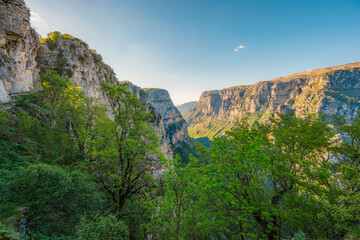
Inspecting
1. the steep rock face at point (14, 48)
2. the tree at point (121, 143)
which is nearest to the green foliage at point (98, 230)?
the tree at point (121, 143)

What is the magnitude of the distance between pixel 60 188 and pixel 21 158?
581 cm

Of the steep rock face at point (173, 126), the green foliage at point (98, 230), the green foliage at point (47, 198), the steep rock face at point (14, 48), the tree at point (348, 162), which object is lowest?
the steep rock face at point (173, 126)

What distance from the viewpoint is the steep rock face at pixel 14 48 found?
20828mm

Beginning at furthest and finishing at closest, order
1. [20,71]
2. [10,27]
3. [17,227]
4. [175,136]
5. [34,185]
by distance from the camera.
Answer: [175,136] → [20,71] → [10,27] → [34,185] → [17,227]

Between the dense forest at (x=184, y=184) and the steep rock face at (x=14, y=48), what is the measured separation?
10.2 m

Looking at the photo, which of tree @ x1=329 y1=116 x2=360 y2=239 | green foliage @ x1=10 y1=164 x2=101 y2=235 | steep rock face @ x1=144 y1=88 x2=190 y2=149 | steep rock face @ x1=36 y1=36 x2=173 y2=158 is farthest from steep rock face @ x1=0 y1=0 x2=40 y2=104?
steep rock face @ x1=144 y1=88 x2=190 y2=149

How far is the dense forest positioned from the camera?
21.6 feet

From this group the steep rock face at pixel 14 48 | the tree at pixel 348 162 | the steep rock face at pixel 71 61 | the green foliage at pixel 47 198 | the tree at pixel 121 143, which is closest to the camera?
the green foliage at pixel 47 198

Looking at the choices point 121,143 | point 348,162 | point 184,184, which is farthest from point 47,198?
point 348,162

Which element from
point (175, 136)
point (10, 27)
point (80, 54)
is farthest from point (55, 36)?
point (175, 136)

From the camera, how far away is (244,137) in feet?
32.3

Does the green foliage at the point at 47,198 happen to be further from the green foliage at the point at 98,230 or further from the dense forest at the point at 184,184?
the green foliage at the point at 98,230

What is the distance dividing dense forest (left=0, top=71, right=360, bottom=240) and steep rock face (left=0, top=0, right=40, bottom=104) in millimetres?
10215

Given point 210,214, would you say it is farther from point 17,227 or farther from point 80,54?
point 80,54
